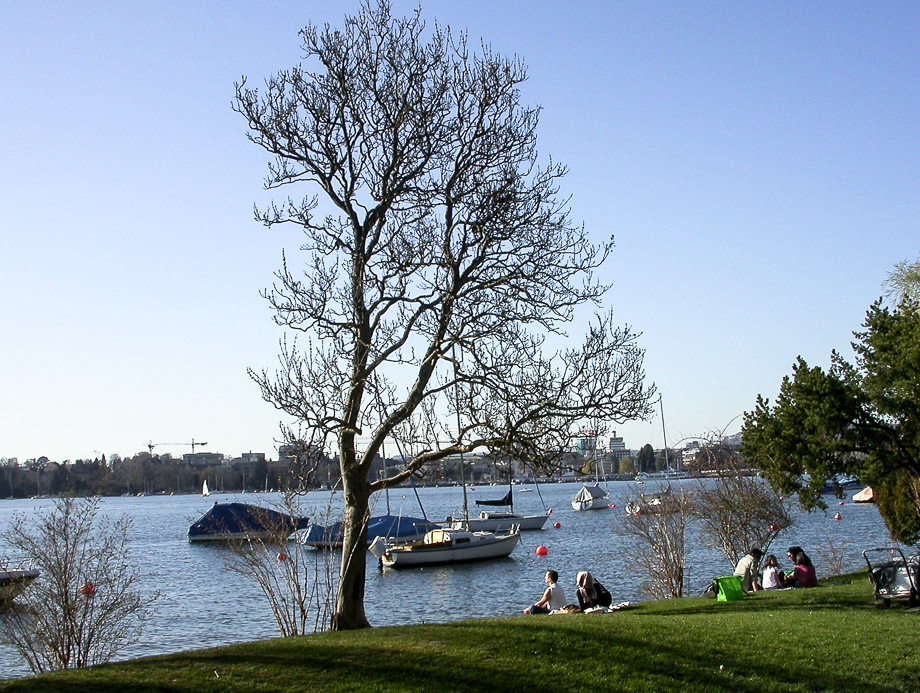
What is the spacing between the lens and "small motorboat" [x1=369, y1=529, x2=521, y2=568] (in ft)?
166

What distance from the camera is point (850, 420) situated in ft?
62.7

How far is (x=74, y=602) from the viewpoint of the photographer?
18203 millimetres

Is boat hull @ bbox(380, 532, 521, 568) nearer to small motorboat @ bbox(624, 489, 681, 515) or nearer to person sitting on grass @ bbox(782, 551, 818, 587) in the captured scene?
small motorboat @ bbox(624, 489, 681, 515)

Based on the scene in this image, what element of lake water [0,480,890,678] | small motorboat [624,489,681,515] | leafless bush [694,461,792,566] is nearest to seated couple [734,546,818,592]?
small motorboat [624,489,681,515]

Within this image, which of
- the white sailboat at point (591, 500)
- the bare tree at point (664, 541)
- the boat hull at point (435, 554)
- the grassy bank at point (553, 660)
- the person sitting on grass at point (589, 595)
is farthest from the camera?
the white sailboat at point (591, 500)

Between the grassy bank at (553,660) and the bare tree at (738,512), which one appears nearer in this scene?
the grassy bank at (553,660)

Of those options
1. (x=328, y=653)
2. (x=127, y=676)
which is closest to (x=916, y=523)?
(x=328, y=653)

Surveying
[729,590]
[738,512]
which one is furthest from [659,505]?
[729,590]

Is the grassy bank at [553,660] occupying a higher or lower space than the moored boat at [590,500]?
higher

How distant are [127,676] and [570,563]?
3897 cm

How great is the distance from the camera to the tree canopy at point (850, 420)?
18797 mm

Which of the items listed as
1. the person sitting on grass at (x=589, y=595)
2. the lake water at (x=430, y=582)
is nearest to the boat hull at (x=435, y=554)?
the lake water at (x=430, y=582)

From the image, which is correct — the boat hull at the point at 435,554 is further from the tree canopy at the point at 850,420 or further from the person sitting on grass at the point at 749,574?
the tree canopy at the point at 850,420

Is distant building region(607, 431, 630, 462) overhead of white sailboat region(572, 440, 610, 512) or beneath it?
overhead
